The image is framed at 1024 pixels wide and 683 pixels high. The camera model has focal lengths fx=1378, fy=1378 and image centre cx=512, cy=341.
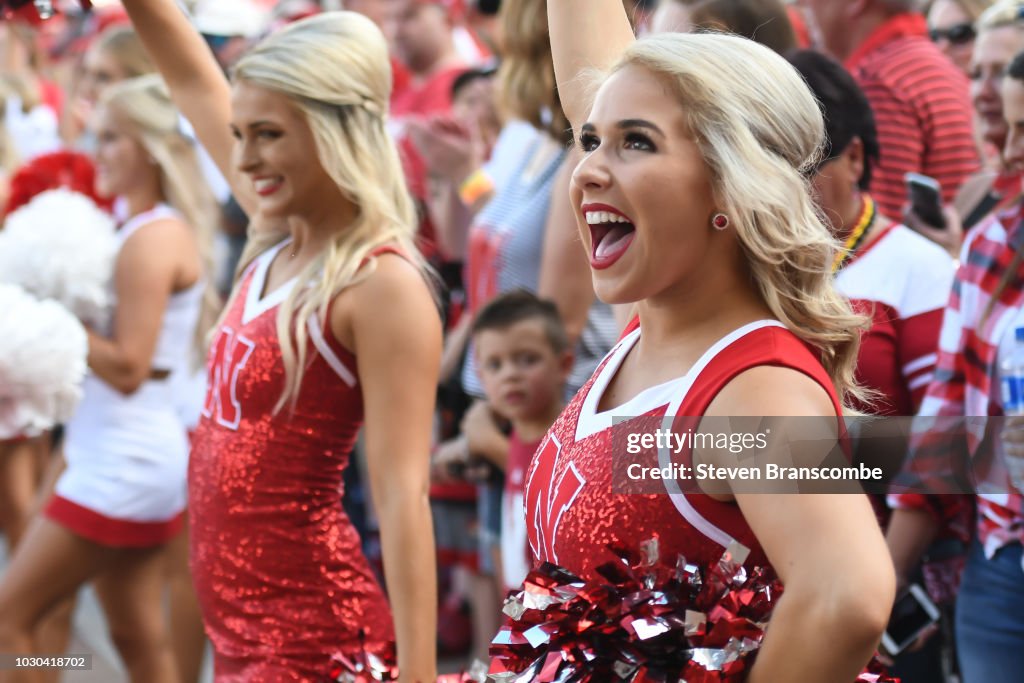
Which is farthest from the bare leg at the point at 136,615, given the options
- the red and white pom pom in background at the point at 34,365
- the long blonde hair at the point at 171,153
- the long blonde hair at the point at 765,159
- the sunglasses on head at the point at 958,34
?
the sunglasses on head at the point at 958,34

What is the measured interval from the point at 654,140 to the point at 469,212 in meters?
3.57

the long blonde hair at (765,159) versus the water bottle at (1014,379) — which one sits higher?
the long blonde hair at (765,159)

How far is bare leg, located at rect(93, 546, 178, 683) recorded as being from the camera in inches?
165

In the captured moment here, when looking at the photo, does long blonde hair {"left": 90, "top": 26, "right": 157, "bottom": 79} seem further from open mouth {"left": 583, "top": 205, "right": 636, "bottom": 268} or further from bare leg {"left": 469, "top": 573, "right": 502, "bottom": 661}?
open mouth {"left": 583, "top": 205, "right": 636, "bottom": 268}

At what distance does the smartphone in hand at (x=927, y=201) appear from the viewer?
137 inches

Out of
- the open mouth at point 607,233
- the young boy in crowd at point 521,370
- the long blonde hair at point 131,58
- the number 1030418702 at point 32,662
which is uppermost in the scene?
the long blonde hair at point 131,58

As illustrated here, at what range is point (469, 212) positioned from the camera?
537 centimetres

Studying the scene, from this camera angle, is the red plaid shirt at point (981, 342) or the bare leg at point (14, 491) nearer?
the red plaid shirt at point (981, 342)

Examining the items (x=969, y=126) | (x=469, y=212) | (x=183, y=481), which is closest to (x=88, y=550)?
(x=183, y=481)

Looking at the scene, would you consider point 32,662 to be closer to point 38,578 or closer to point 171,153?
point 38,578

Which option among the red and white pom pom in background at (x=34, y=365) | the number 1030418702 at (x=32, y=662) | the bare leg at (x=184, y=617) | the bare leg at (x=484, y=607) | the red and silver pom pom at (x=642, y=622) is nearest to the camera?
the red and silver pom pom at (x=642, y=622)

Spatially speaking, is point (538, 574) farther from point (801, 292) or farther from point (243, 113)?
point (243, 113)

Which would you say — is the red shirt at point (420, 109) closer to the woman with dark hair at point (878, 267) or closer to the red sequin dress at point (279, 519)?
the woman with dark hair at point (878, 267)

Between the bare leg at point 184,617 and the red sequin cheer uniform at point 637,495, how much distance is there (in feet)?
8.94
